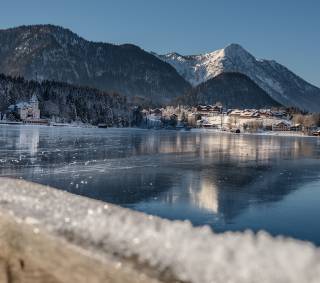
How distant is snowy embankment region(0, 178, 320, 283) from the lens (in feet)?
8.38

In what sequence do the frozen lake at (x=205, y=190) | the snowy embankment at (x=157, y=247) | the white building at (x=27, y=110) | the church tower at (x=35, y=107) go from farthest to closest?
the church tower at (x=35, y=107), the white building at (x=27, y=110), the frozen lake at (x=205, y=190), the snowy embankment at (x=157, y=247)

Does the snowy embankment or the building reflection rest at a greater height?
the snowy embankment

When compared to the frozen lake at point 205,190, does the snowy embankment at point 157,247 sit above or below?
above

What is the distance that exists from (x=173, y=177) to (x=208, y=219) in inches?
342

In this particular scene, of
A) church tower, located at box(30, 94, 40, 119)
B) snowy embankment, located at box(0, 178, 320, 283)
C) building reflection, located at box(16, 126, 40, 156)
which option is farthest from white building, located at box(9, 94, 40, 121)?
snowy embankment, located at box(0, 178, 320, 283)

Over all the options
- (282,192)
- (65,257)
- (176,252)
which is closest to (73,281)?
Answer: (65,257)

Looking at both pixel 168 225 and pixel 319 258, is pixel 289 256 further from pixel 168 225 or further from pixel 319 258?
pixel 168 225

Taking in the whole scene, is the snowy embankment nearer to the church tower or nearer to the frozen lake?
the frozen lake

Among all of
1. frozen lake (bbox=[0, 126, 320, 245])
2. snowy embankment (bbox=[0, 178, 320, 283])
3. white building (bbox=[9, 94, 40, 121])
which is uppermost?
white building (bbox=[9, 94, 40, 121])

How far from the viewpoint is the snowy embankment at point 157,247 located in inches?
101

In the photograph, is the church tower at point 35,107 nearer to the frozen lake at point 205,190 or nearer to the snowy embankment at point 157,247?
the frozen lake at point 205,190

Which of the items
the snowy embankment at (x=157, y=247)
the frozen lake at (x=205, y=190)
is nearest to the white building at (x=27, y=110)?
the frozen lake at (x=205, y=190)

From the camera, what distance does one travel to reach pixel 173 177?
19.0 m

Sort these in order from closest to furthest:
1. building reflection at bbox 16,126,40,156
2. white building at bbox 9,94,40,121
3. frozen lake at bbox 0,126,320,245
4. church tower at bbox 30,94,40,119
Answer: frozen lake at bbox 0,126,320,245 < building reflection at bbox 16,126,40,156 < white building at bbox 9,94,40,121 < church tower at bbox 30,94,40,119
